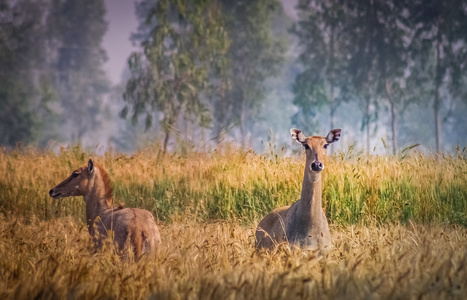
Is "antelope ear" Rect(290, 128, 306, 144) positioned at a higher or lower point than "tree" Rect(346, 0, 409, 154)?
lower

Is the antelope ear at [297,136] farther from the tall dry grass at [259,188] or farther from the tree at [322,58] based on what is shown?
the tree at [322,58]

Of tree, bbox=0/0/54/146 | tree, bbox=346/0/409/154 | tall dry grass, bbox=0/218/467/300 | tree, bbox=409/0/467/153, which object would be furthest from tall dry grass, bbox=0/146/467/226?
tree, bbox=0/0/54/146

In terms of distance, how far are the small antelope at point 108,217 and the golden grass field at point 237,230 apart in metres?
0.21

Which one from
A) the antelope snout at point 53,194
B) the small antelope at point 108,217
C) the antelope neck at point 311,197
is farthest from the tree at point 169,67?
the antelope neck at point 311,197

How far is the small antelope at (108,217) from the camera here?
565cm

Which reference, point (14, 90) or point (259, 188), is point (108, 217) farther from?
point (14, 90)

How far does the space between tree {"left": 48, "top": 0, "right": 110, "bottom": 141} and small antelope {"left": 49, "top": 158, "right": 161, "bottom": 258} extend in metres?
47.9

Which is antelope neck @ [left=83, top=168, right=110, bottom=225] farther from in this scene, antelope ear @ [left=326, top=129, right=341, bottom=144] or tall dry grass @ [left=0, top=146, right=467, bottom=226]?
antelope ear @ [left=326, top=129, right=341, bottom=144]

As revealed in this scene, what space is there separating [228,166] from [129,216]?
17.9 ft

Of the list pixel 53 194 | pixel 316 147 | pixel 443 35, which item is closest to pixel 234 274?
pixel 316 147

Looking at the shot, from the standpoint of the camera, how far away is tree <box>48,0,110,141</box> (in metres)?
54.0

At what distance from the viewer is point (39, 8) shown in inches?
1966

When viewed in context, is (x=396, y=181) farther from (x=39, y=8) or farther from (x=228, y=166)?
(x=39, y=8)

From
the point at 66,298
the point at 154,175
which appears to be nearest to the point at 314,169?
the point at 66,298
